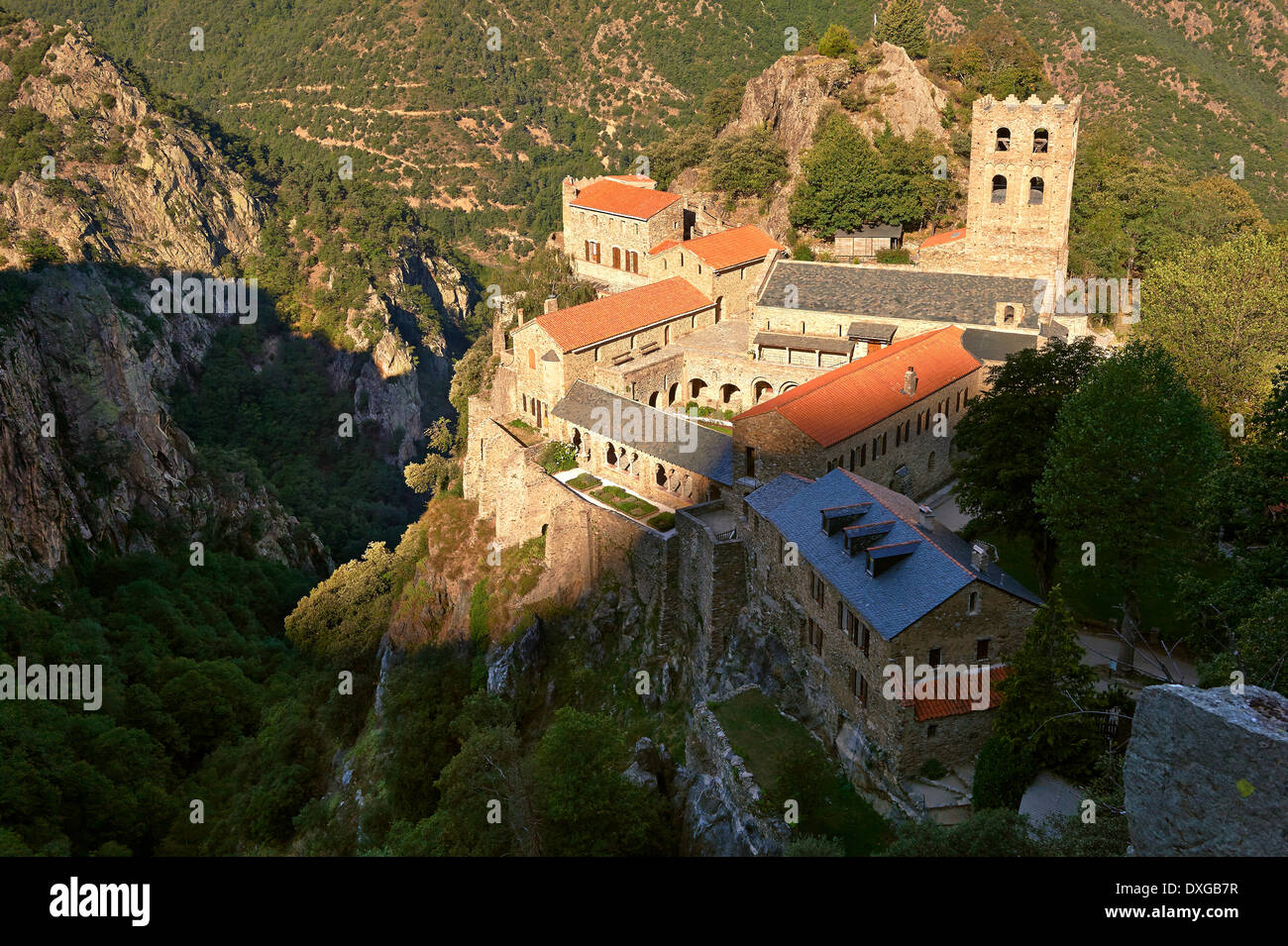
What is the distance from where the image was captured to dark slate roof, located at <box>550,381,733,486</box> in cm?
4634

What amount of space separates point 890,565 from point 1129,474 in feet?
24.1

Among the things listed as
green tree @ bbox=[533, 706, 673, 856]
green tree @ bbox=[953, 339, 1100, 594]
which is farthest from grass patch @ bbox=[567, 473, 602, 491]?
green tree @ bbox=[953, 339, 1100, 594]

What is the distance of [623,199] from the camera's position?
7081 cm

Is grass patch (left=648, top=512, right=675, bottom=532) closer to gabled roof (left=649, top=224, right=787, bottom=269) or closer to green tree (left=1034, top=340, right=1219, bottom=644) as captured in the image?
green tree (left=1034, top=340, right=1219, bottom=644)

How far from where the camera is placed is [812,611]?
3566cm

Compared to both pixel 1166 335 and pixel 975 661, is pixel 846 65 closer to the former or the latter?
pixel 1166 335

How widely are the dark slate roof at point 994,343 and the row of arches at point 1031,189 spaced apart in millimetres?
10394

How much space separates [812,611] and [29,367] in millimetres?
67276

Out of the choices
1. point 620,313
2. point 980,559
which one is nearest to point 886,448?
point 980,559

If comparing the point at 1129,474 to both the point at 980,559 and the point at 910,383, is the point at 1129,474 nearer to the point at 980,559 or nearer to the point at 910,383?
the point at 980,559

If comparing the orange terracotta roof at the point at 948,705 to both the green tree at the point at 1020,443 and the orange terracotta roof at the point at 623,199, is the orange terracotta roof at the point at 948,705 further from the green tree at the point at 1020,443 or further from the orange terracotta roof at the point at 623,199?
the orange terracotta roof at the point at 623,199

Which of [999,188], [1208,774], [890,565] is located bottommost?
[890,565]
